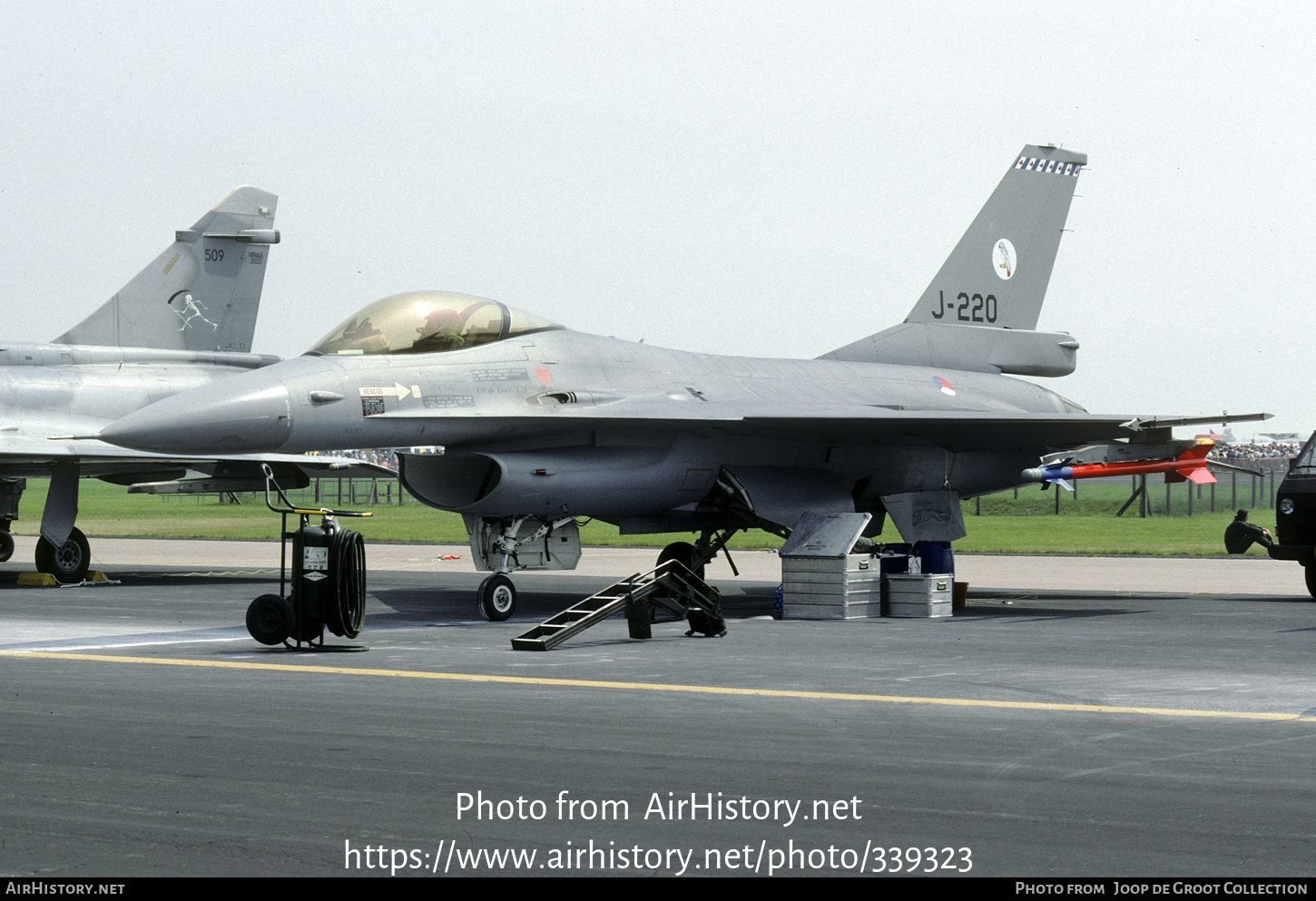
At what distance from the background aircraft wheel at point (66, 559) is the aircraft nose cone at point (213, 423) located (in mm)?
7989

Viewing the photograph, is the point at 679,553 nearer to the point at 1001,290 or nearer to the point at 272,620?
the point at 1001,290

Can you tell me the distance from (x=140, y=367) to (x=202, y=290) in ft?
6.86

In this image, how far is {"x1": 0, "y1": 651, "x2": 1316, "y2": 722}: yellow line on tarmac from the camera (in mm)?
8141

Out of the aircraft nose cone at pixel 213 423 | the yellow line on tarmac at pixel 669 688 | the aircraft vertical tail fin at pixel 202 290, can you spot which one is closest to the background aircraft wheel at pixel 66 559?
the aircraft vertical tail fin at pixel 202 290

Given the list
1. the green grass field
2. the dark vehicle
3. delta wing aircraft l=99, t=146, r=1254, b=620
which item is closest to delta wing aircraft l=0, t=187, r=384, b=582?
delta wing aircraft l=99, t=146, r=1254, b=620

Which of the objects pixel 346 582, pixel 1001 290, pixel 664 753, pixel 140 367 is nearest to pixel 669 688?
pixel 664 753

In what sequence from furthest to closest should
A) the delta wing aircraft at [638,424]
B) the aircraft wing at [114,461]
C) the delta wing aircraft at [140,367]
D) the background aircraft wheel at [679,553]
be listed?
the delta wing aircraft at [140,367]
the aircraft wing at [114,461]
the background aircraft wheel at [679,553]
the delta wing aircraft at [638,424]

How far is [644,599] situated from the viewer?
12781 mm

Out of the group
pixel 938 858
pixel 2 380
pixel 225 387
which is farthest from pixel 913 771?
pixel 2 380

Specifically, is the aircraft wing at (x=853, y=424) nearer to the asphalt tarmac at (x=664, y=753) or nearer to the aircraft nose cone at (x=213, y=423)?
the aircraft nose cone at (x=213, y=423)

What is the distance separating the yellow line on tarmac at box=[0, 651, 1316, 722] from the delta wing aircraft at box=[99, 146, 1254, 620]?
3000 mm

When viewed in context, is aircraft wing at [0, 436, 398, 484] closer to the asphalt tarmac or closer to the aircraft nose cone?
the aircraft nose cone

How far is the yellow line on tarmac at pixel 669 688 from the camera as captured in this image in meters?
8.14

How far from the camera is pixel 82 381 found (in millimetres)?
21203
